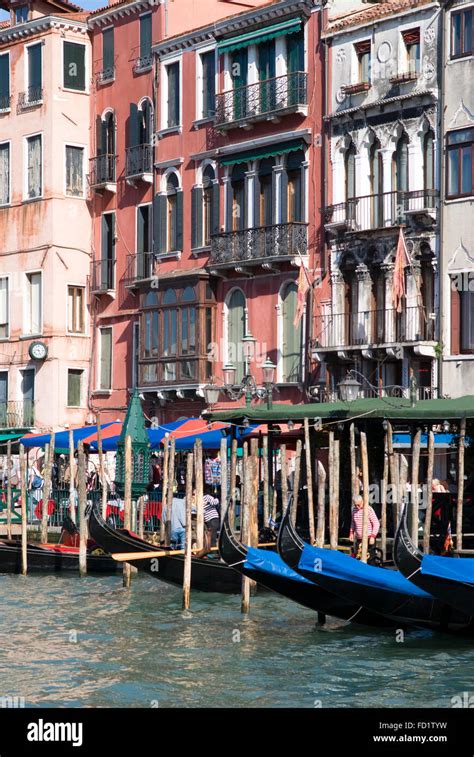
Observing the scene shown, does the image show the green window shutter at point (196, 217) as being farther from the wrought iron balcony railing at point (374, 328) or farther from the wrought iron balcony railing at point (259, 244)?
the wrought iron balcony railing at point (374, 328)

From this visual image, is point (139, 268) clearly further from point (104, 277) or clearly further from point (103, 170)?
point (103, 170)

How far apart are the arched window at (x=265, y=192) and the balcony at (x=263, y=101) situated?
87cm

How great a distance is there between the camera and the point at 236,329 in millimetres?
31094

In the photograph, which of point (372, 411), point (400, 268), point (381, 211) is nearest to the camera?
point (372, 411)

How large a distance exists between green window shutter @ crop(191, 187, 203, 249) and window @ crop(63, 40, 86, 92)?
4.48m

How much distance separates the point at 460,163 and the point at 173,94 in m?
8.47

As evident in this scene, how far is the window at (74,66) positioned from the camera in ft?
114

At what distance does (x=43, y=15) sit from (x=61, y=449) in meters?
11.4

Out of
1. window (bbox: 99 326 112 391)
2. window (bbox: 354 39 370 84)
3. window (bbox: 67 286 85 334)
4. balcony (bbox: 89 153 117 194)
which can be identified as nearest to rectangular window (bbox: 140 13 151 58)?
balcony (bbox: 89 153 117 194)

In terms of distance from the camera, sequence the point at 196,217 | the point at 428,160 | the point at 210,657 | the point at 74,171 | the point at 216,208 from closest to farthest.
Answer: the point at 210,657 < the point at 428,160 < the point at 216,208 < the point at 196,217 < the point at 74,171

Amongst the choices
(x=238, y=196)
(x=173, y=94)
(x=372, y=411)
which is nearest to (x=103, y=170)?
(x=173, y=94)

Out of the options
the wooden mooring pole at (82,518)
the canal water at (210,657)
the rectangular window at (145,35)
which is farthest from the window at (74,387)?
the canal water at (210,657)

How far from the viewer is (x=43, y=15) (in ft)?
117

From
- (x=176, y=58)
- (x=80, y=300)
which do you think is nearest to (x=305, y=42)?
(x=176, y=58)
